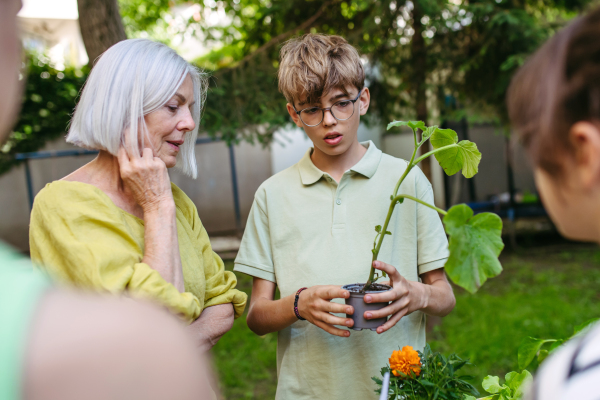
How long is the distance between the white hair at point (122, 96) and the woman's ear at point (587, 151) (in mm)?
1258

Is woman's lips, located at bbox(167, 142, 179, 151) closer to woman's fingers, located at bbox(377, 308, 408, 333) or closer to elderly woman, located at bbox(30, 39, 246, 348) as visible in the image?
elderly woman, located at bbox(30, 39, 246, 348)

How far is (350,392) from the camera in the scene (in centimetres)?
182

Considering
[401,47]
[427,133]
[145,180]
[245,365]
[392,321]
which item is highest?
[401,47]

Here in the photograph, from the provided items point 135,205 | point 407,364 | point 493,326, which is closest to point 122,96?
point 135,205

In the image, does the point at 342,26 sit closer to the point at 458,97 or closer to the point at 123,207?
the point at 458,97

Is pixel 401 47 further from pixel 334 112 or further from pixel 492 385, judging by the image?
pixel 492 385

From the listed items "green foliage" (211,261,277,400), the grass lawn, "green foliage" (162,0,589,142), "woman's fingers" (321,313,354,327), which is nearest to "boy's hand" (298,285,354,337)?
"woman's fingers" (321,313,354,327)

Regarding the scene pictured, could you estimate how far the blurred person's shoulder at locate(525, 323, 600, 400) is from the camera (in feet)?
2.11

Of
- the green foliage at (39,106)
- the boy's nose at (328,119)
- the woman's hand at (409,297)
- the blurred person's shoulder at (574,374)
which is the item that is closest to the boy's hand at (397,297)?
the woman's hand at (409,297)

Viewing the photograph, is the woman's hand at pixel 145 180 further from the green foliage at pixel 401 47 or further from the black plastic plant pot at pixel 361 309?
the green foliage at pixel 401 47

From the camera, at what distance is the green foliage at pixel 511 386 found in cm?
132

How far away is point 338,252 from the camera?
186cm

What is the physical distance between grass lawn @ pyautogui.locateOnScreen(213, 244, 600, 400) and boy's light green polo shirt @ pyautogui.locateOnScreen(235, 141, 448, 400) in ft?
7.60

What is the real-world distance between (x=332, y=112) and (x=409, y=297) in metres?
0.73
